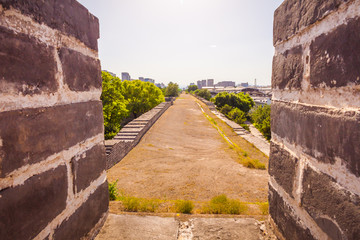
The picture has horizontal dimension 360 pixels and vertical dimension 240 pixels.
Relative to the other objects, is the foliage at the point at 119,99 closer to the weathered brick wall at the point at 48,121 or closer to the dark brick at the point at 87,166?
the dark brick at the point at 87,166

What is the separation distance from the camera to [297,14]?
4.38 feet

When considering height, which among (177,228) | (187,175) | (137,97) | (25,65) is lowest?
(187,175)

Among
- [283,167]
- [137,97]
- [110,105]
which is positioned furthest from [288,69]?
[137,97]

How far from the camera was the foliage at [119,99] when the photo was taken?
20.6m

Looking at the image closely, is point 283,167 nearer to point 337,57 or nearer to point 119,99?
point 337,57

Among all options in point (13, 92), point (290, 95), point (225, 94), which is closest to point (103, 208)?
point (13, 92)

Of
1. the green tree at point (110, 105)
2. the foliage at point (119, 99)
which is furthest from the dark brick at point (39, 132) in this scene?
the green tree at point (110, 105)

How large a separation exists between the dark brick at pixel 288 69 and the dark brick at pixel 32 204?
165 centimetres

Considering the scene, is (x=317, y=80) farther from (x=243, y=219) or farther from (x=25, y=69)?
(x=25, y=69)

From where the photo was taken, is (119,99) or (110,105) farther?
(119,99)

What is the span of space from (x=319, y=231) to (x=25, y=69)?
1.80 metres

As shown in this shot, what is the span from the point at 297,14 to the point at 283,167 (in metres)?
1.09

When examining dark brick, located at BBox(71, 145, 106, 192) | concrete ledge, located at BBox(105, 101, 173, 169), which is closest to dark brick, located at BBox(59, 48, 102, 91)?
dark brick, located at BBox(71, 145, 106, 192)

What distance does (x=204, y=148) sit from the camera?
25.8 feet
